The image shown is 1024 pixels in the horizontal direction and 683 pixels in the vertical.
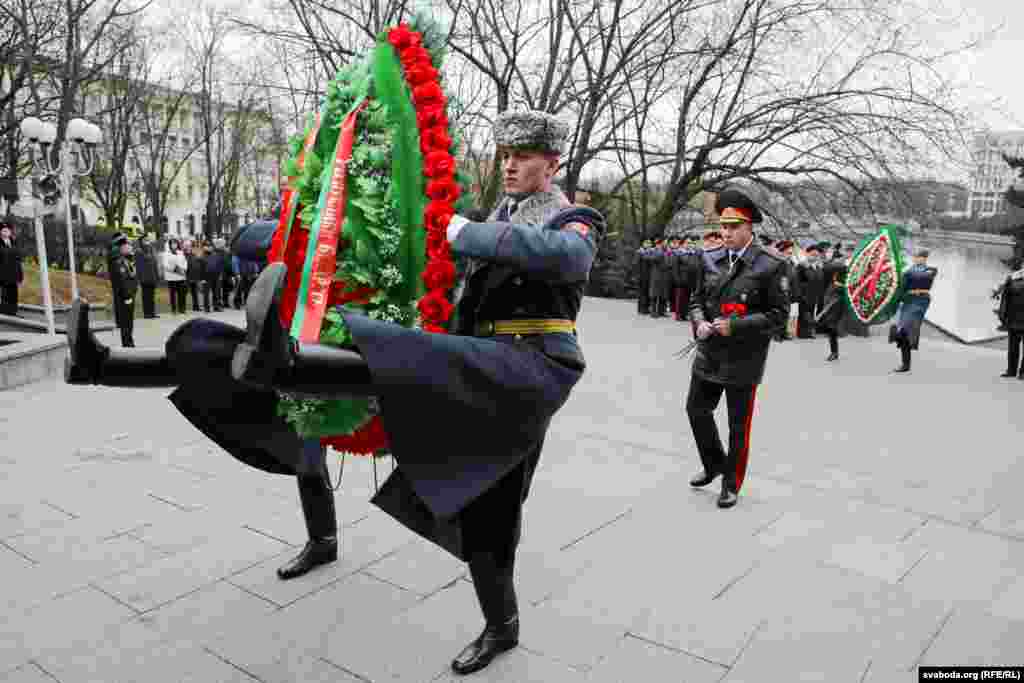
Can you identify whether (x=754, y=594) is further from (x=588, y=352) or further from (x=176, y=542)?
(x=588, y=352)

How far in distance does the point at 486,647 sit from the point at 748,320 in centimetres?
272

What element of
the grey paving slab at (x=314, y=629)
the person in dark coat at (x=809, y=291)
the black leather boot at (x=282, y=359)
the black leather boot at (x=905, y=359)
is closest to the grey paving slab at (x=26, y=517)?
the grey paving slab at (x=314, y=629)

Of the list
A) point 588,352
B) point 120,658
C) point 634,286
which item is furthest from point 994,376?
point 634,286

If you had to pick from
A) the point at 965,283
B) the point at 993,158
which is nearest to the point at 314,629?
the point at 993,158

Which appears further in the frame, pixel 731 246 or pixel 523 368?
pixel 731 246

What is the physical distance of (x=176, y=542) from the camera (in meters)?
3.83

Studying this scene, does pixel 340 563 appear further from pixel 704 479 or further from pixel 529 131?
pixel 704 479

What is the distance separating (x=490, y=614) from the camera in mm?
2770

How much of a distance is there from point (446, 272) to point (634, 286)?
23040mm

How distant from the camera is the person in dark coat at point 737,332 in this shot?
4590 millimetres

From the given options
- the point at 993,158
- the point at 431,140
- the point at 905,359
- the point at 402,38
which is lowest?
the point at 905,359

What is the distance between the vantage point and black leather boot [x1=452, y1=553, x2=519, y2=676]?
8.87 feet

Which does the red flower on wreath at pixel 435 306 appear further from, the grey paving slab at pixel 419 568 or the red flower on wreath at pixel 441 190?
the grey paving slab at pixel 419 568

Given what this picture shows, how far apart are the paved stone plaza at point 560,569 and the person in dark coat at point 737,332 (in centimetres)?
44
